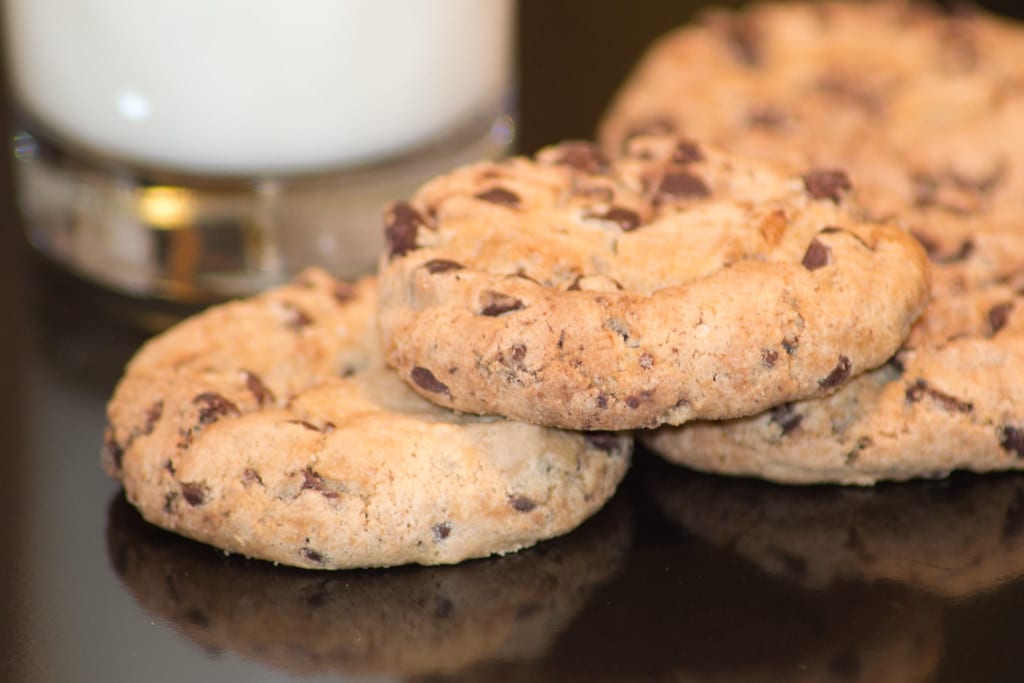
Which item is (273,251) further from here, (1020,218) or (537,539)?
(1020,218)

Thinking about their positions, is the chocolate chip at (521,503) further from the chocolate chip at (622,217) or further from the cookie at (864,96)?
the cookie at (864,96)

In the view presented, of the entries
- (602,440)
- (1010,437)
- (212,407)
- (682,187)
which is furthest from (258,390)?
(1010,437)

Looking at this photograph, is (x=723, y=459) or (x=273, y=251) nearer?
(x=723, y=459)

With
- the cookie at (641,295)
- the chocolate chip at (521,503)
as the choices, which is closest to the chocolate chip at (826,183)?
the cookie at (641,295)

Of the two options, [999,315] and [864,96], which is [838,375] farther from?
[864,96]

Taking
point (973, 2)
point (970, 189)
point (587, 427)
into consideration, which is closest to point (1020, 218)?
point (970, 189)

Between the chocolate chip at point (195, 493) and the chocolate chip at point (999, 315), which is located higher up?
the chocolate chip at point (999, 315)
